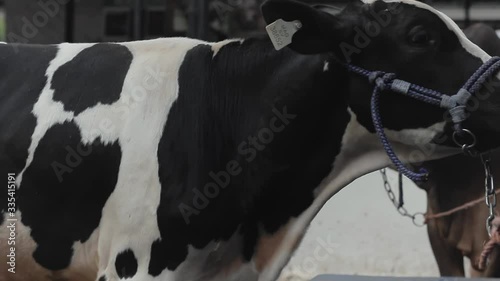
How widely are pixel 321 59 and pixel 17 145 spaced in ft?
3.15

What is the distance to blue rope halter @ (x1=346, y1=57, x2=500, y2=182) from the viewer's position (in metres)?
2.54

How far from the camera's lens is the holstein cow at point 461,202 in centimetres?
403

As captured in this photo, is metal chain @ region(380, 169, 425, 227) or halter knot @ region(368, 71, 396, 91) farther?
metal chain @ region(380, 169, 425, 227)

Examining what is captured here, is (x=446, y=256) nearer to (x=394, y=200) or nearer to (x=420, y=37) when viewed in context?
(x=394, y=200)

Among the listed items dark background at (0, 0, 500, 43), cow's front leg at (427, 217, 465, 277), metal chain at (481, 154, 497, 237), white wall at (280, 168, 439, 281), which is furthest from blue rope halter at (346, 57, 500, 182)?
dark background at (0, 0, 500, 43)

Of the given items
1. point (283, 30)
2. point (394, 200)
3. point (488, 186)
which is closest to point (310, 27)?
point (283, 30)

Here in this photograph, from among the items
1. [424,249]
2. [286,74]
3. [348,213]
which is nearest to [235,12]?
[348,213]

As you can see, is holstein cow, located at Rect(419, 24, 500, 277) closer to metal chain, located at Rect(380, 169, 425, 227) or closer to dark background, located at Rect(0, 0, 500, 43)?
metal chain, located at Rect(380, 169, 425, 227)

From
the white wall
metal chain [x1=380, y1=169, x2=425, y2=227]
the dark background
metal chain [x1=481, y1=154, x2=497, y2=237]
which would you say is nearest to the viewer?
metal chain [x1=481, y1=154, x2=497, y2=237]

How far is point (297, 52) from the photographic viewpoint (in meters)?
2.65

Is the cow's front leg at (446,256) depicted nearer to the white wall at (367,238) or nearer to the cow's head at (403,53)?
the white wall at (367,238)

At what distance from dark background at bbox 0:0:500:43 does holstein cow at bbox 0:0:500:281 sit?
2.59m

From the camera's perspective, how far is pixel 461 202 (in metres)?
4.09

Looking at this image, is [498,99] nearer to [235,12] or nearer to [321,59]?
[321,59]
